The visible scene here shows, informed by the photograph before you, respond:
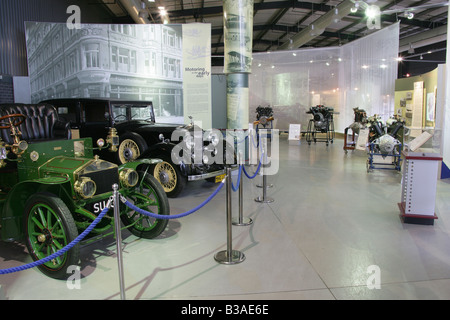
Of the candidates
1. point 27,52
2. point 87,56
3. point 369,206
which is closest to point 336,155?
point 369,206

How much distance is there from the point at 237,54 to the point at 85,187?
4.84 metres

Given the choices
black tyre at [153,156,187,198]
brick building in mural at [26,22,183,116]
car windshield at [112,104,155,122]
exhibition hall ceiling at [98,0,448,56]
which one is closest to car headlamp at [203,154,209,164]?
black tyre at [153,156,187,198]

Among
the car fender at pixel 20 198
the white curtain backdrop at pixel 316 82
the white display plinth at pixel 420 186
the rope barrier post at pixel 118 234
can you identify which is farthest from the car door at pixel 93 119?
the white curtain backdrop at pixel 316 82

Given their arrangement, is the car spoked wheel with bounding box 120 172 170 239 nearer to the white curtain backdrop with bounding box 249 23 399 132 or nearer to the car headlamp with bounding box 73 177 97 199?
the car headlamp with bounding box 73 177 97 199

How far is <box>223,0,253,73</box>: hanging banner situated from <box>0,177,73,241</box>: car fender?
477cm

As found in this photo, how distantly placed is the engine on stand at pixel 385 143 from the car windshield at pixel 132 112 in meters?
4.43

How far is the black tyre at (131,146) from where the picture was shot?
547 cm

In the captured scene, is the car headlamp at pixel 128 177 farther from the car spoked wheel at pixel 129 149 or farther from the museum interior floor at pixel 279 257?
the car spoked wheel at pixel 129 149

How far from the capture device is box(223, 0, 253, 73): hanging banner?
6.39 m

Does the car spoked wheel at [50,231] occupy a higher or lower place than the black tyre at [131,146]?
lower

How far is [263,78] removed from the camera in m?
14.7

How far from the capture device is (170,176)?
193 inches

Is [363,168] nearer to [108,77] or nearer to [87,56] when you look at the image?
[108,77]
